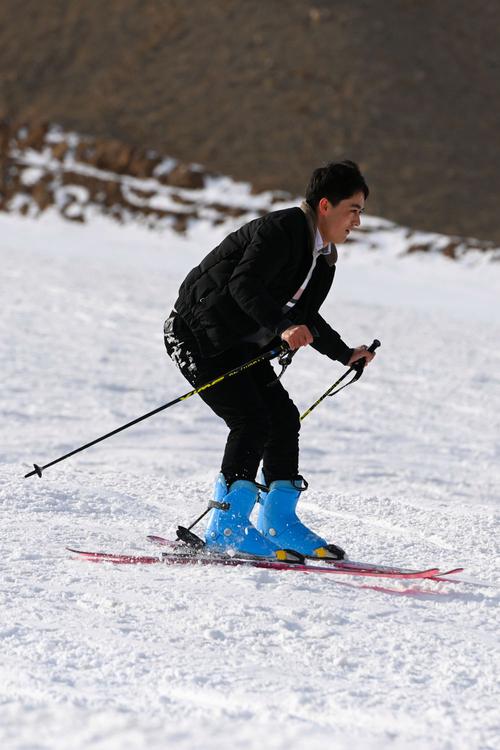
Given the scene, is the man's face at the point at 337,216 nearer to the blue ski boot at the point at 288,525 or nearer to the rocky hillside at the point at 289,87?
the blue ski boot at the point at 288,525

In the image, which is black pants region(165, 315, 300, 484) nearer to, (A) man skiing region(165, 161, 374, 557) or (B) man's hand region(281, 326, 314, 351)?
(A) man skiing region(165, 161, 374, 557)

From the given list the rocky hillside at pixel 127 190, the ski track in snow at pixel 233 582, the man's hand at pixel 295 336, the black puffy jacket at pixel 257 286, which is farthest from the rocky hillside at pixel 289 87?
the man's hand at pixel 295 336

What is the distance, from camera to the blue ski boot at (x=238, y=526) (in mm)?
4367

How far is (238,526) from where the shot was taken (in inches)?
173

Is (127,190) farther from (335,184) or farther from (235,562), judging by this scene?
(235,562)

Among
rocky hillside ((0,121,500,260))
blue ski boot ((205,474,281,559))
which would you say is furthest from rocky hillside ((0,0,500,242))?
blue ski boot ((205,474,281,559))

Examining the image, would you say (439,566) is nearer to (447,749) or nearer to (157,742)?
(447,749)

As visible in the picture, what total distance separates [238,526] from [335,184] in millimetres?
1550

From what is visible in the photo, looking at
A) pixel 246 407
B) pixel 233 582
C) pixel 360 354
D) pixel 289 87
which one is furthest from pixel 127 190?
pixel 233 582

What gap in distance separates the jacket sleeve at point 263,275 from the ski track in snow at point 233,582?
1079mm

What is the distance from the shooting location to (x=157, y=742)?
2.65m

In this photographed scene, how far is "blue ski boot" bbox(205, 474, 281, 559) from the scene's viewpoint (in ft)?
14.3

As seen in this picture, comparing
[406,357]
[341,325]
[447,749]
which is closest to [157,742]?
[447,749]

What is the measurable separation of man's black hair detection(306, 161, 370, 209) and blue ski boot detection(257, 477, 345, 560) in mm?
1287
